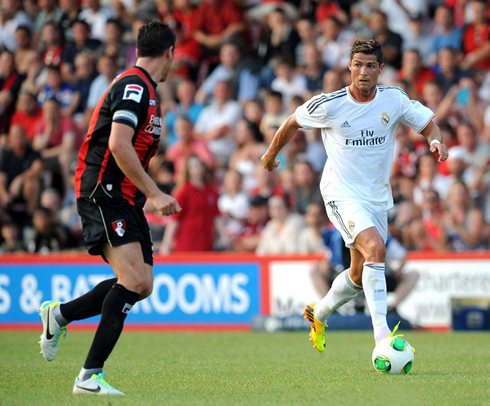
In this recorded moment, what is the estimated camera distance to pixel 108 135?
617cm

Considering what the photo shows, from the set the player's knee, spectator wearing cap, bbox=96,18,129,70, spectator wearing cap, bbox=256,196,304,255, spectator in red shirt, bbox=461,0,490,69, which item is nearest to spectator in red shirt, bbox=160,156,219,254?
spectator wearing cap, bbox=256,196,304,255

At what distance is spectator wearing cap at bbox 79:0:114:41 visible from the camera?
19608mm

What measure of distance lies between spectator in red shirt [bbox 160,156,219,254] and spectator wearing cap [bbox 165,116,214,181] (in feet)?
4.56

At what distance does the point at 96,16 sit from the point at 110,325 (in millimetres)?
14930

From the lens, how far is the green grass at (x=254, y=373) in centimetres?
566

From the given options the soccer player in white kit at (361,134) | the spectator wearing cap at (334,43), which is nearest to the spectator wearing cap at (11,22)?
the spectator wearing cap at (334,43)

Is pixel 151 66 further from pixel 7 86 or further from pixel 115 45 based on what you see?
pixel 7 86

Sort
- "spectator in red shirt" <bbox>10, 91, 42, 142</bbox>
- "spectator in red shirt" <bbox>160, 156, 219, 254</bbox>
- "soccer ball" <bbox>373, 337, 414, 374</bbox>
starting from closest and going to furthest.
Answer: "soccer ball" <bbox>373, 337, 414, 374</bbox> → "spectator in red shirt" <bbox>160, 156, 219, 254</bbox> → "spectator in red shirt" <bbox>10, 91, 42, 142</bbox>

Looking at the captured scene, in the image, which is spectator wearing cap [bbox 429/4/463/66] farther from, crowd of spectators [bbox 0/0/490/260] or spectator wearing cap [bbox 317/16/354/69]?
spectator wearing cap [bbox 317/16/354/69]

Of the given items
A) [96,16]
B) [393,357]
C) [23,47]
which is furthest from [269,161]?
[23,47]

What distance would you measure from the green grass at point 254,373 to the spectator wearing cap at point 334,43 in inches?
270

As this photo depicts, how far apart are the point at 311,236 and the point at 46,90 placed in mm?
7318

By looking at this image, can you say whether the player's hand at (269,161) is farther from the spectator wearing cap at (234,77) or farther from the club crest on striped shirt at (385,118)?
the spectator wearing cap at (234,77)

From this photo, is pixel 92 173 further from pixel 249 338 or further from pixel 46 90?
pixel 46 90
